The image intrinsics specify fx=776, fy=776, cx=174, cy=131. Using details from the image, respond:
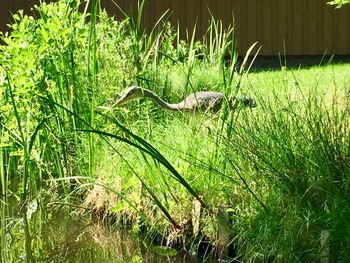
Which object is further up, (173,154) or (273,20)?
(273,20)

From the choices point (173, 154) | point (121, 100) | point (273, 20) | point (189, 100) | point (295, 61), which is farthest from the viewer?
point (273, 20)

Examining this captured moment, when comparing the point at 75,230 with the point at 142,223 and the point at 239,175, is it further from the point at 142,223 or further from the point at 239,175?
the point at 239,175

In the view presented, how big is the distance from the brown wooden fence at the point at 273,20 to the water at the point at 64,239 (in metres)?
12.2

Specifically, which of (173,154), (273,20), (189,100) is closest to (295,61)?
(273,20)

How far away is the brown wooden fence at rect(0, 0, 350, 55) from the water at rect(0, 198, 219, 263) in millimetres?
12201

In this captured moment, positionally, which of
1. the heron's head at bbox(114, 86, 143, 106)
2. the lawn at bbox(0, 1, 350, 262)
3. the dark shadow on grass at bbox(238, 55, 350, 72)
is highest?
the heron's head at bbox(114, 86, 143, 106)

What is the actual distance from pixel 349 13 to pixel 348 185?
51.4 ft

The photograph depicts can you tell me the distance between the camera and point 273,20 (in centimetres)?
1955

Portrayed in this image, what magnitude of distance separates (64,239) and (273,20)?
556 inches

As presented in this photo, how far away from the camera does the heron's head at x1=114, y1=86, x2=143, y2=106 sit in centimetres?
684

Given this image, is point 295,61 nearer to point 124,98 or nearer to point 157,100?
point 157,100

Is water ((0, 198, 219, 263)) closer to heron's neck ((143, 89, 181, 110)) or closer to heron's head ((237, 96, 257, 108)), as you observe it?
heron's neck ((143, 89, 181, 110))

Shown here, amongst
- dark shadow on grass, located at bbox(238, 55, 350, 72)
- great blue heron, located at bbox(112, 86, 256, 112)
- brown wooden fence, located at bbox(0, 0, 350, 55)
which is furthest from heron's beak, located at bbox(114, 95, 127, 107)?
brown wooden fence, located at bbox(0, 0, 350, 55)

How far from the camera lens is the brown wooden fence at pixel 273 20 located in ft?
61.7
